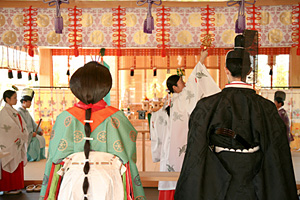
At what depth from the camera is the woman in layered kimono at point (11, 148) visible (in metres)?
4.98

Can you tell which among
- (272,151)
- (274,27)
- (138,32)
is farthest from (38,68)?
(272,151)

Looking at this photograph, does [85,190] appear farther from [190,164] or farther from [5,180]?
[5,180]

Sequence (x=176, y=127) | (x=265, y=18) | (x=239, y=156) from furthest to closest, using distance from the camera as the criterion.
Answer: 1. (x=265, y=18)
2. (x=176, y=127)
3. (x=239, y=156)

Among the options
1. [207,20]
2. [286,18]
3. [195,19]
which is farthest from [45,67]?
[286,18]

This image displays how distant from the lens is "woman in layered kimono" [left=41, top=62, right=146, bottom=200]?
203 centimetres

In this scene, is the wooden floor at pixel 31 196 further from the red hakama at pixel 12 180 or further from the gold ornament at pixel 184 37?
the gold ornament at pixel 184 37

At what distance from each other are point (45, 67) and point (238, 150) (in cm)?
930

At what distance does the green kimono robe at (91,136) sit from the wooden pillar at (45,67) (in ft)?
28.6

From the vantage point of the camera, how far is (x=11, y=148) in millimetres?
5047

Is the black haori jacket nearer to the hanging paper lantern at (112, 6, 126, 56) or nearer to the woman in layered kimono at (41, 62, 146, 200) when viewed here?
the woman in layered kimono at (41, 62, 146, 200)

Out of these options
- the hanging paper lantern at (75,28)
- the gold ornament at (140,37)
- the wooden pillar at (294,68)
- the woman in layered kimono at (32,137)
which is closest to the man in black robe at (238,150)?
the gold ornament at (140,37)

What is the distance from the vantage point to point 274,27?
495 centimetres

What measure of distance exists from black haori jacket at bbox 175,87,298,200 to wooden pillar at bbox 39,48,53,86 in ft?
29.8

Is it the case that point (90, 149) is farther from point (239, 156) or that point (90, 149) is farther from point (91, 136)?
point (239, 156)
